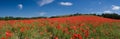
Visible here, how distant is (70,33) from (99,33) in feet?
10.8

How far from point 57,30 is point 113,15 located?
85.7 feet

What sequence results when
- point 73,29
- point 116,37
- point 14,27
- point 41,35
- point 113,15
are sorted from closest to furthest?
point 41,35 → point 14,27 → point 73,29 → point 116,37 → point 113,15

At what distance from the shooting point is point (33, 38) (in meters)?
8.87

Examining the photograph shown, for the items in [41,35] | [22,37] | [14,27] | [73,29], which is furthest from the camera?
[73,29]

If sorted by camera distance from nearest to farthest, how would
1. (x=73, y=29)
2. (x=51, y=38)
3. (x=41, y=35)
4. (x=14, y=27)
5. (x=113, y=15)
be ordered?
(x=41, y=35) → (x=51, y=38) → (x=14, y=27) → (x=73, y=29) → (x=113, y=15)

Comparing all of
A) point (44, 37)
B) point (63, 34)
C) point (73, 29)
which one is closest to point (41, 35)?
point (44, 37)

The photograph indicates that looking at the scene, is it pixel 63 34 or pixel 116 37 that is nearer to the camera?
pixel 63 34

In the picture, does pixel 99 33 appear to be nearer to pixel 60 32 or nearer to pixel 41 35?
pixel 60 32

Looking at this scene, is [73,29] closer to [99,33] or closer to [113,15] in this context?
[99,33]

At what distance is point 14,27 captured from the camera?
35.4ft

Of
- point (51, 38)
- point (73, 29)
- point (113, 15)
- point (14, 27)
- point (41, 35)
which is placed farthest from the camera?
point (113, 15)

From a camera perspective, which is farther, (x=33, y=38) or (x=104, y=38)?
(x=104, y=38)

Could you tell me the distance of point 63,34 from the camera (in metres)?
10.9

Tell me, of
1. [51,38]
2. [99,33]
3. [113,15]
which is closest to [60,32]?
[51,38]
